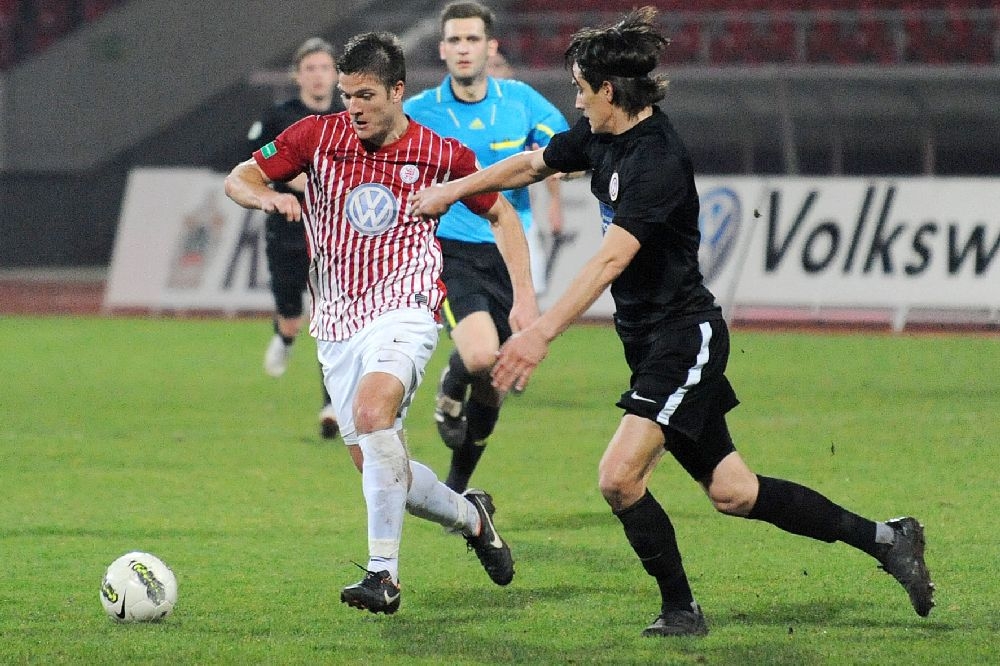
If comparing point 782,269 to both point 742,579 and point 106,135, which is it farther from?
point 106,135

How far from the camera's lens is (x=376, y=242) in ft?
18.5

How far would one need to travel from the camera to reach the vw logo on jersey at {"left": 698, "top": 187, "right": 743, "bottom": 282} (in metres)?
15.9

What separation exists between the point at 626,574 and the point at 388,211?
5.50 feet

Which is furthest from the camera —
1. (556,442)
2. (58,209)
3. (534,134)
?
(58,209)

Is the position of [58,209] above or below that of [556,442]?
below

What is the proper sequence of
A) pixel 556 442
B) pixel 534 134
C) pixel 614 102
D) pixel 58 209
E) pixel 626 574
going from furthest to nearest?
pixel 58 209 < pixel 556 442 < pixel 534 134 < pixel 626 574 < pixel 614 102

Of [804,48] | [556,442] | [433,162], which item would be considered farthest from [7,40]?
[433,162]

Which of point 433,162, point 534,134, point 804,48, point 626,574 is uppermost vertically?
point 433,162

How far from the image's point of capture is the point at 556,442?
969 cm

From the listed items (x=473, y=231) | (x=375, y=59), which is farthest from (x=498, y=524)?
(x=375, y=59)

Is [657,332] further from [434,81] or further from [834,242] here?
[434,81]

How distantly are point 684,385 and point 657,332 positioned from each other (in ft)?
0.66

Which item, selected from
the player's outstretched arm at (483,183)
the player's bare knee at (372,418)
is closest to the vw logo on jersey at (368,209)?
the player's outstretched arm at (483,183)

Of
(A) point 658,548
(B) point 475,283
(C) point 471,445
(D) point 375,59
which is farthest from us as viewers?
(B) point 475,283
